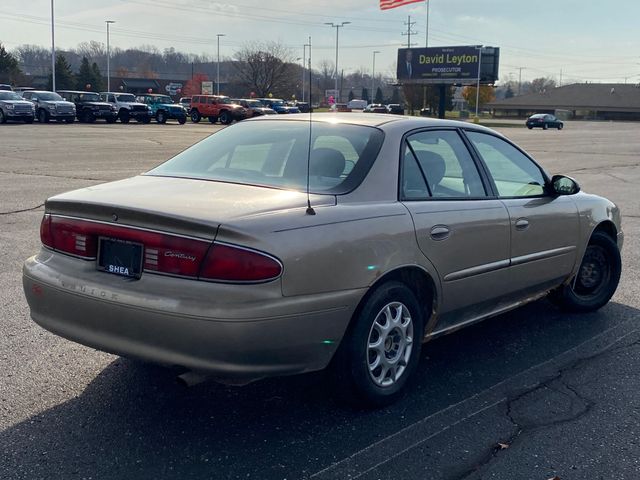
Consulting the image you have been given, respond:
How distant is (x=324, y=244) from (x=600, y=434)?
1.74 meters

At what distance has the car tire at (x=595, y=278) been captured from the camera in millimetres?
5838

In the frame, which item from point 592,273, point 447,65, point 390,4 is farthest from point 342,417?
point 447,65

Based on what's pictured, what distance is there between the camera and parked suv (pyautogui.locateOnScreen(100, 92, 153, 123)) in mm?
44938

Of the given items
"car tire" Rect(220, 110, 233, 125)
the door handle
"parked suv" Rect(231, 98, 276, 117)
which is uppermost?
"parked suv" Rect(231, 98, 276, 117)

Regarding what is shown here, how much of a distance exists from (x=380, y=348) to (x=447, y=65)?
7965cm

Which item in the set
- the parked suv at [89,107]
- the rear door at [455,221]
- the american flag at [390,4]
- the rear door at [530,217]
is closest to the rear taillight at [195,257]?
the rear door at [455,221]

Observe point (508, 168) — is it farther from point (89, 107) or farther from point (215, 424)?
point (89, 107)

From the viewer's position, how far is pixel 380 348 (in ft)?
12.7

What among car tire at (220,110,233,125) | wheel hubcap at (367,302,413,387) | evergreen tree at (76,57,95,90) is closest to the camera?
wheel hubcap at (367,302,413,387)

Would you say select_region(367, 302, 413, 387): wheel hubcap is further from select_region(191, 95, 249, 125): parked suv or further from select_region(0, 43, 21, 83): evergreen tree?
select_region(0, 43, 21, 83): evergreen tree

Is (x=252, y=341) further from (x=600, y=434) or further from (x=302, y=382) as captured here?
(x=600, y=434)

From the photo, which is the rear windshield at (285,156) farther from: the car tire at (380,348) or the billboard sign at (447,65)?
the billboard sign at (447,65)

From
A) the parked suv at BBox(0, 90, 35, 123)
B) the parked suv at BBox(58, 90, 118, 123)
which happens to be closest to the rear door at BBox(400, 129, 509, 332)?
the parked suv at BBox(0, 90, 35, 123)

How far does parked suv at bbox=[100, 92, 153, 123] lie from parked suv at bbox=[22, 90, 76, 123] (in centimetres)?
407
